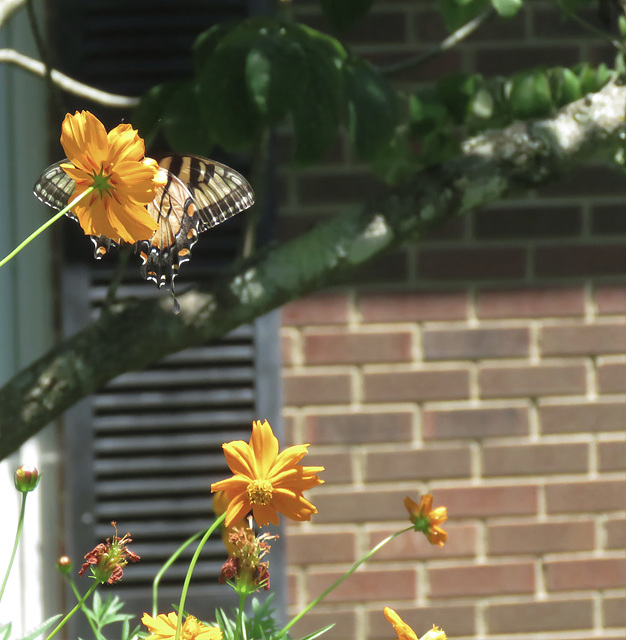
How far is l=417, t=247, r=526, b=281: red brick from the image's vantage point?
1.92 meters

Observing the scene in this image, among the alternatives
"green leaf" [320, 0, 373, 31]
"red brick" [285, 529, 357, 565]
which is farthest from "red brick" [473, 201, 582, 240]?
"green leaf" [320, 0, 373, 31]

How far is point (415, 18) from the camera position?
6.15 feet

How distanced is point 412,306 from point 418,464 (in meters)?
0.36

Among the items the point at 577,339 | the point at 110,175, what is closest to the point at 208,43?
the point at 110,175

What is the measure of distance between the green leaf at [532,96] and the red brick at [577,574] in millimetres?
1269

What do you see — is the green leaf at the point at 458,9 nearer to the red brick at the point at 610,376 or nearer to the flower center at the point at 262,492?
the flower center at the point at 262,492

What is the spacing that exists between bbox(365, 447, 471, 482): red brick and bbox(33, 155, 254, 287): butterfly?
1.20 meters

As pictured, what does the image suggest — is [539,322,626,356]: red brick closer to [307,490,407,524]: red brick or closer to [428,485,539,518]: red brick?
[428,485,539,518]: red brick

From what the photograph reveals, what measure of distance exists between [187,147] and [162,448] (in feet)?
3.44

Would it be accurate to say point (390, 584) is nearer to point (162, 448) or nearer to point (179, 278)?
point (162, 448)

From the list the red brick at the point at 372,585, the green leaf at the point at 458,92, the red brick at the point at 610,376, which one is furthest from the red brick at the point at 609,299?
the green leaf at the point at 458,92

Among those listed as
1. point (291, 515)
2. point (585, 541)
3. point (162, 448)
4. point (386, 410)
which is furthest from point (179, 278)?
point (291, 515)

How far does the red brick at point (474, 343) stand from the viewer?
1.92m

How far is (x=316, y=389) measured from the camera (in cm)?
191
